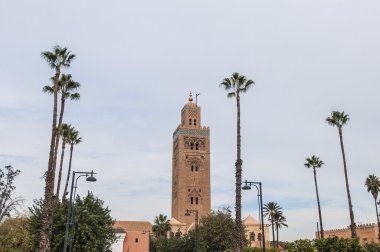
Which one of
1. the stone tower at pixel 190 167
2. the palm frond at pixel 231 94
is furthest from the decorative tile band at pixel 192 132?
the palm frond at pixel 231 94

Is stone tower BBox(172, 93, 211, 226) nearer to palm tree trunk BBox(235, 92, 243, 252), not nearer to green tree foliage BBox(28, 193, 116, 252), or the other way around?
green tree foliage BBox(28, 193, 116, 252)

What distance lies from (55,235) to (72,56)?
14.9m

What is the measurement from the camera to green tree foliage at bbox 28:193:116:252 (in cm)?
3322

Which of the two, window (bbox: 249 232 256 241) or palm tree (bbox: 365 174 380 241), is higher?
palm tree (bbox: 365 174 380 241)

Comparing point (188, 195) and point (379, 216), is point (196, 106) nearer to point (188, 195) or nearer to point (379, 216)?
point (188, 195)

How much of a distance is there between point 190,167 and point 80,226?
173 feet

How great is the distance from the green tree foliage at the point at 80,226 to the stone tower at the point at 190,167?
1841 inches

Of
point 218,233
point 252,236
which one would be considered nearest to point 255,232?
point 252,236

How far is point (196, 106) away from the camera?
91.1 m

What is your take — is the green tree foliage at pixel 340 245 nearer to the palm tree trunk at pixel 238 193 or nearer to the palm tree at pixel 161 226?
the palm tree trunk at pixel 238 193

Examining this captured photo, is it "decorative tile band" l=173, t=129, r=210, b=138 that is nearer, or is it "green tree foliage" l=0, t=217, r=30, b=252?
"green tree foliage" l=0, t=217, r=30, b=252

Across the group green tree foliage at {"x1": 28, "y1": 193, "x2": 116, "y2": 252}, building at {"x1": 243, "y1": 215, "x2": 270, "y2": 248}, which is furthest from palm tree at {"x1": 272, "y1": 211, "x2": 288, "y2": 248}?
green tree foliage at {"x1": 28, "y1": 193, "x2": 116, "y2": 252}

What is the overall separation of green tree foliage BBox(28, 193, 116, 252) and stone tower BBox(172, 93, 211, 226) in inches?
1841

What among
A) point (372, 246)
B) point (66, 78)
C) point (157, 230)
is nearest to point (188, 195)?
point (157, 230)
